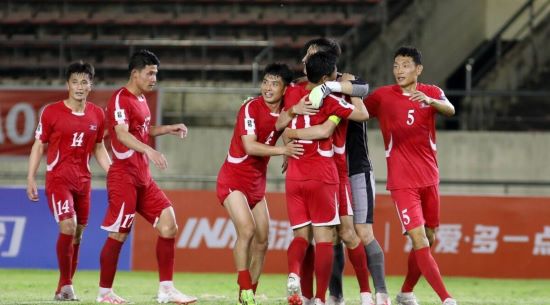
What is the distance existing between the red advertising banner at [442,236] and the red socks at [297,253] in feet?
22.8

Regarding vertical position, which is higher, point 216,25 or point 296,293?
point 216,25

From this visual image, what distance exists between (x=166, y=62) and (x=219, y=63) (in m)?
1.00

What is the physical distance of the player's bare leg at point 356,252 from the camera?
34.1ft

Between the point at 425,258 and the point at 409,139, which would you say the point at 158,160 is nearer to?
the point at 409,139

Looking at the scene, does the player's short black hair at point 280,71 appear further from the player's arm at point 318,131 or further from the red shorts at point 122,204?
the red shorts at point 122,204

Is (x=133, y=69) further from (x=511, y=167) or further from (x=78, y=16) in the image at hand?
(x=78, y=16)

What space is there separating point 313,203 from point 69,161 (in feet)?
9.69

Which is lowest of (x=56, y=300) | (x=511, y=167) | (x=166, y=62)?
(x=56, y=300)

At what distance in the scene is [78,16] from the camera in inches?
913

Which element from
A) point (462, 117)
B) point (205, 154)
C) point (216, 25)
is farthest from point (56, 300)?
point (216, 25)

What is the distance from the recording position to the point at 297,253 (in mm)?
9891

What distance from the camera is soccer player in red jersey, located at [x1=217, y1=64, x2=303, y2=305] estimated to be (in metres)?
10.2

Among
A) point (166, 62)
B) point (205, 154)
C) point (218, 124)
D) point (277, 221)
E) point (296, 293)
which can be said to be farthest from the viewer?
point (166, 62)

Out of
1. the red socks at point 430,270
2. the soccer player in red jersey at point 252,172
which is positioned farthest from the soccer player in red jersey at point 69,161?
the red socks at point 430,270
